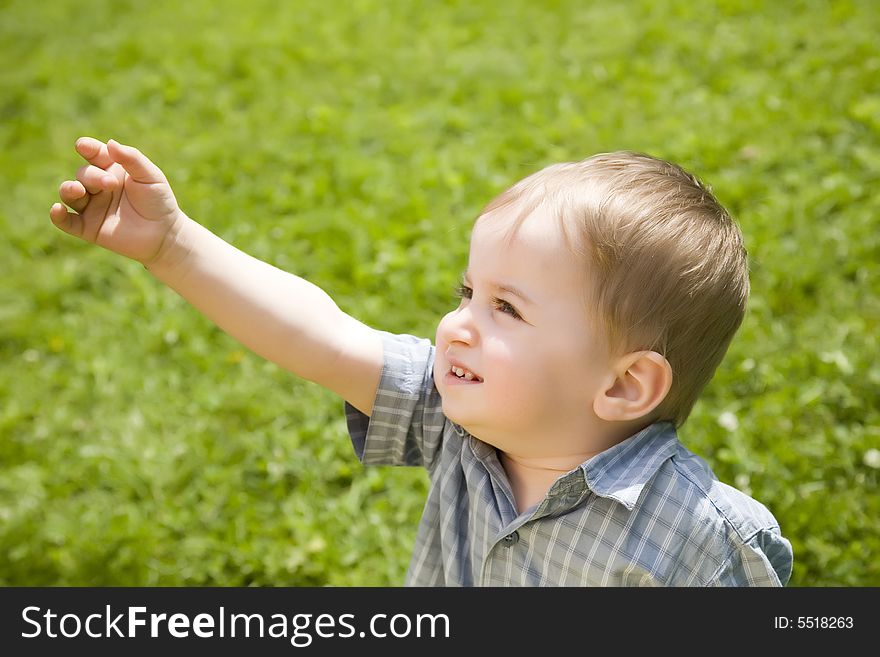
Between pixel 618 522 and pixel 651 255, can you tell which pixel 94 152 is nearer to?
pixel 651 255

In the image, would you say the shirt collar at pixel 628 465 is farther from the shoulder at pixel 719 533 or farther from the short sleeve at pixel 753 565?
the short sleeve at pixel 753 565

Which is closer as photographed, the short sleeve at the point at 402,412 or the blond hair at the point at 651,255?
the blond hair at the point at 651,255

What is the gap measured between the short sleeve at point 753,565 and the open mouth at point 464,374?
54 cm

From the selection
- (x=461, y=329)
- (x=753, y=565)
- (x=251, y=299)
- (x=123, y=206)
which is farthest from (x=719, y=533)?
(x=123, y=206)

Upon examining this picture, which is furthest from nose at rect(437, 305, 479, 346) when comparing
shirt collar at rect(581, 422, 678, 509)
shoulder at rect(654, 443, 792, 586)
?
shoulder at rect(654, 443, 792, 586)

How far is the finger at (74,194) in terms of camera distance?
5.69ft

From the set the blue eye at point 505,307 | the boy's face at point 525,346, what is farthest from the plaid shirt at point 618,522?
the blue eye at point 505,307

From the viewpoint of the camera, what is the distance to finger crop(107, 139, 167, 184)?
176 centimetres

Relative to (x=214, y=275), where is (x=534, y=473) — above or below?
below

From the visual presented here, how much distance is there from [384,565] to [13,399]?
159 centimetres

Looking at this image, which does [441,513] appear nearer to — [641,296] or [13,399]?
[641,296]

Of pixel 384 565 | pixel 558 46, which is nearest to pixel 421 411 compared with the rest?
pixel 384 565

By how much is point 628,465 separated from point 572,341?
9.7 inches

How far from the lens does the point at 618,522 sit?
1.76m
